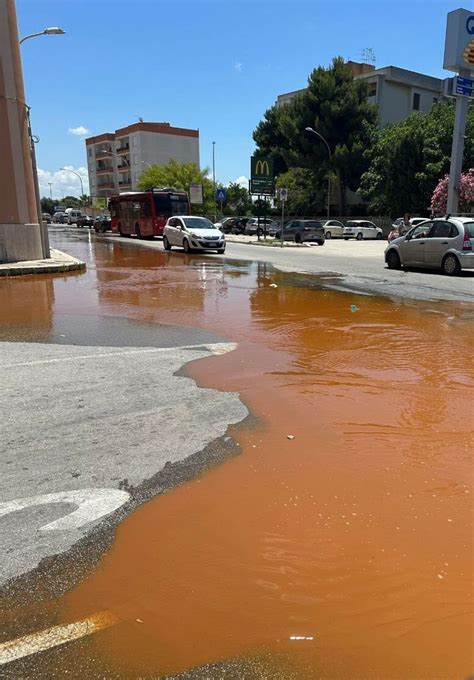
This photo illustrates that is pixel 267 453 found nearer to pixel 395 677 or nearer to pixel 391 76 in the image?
pixel 395 677

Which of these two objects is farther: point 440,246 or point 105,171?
point 105,171

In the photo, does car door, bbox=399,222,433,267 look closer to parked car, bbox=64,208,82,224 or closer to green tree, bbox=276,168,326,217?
green tree, bbox=276,168,326,217

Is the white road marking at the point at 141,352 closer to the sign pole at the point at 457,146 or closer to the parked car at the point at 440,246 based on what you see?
the parked car at the point at 440,246

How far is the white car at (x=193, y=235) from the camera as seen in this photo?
2386 cm

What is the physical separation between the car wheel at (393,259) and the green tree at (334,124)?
32898 millimetres

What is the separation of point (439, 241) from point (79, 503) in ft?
47.0

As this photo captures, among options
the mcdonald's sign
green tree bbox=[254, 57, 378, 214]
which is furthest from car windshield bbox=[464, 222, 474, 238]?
green tree bbox=[254, 57, 378, 214]

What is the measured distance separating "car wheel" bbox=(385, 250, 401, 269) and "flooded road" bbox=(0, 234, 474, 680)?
1193 centimetres

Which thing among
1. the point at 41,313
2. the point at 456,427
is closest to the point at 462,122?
the point at 41,313

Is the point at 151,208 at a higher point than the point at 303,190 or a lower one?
Answer: lower

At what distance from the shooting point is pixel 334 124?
4809 centimetres

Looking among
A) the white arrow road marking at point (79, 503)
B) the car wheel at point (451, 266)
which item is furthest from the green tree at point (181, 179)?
the white arrow road marking at point (79, 503)

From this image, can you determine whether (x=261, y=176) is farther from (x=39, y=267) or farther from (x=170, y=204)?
(x=39, y=267)

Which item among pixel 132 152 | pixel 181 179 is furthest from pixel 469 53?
pixel 132 152
